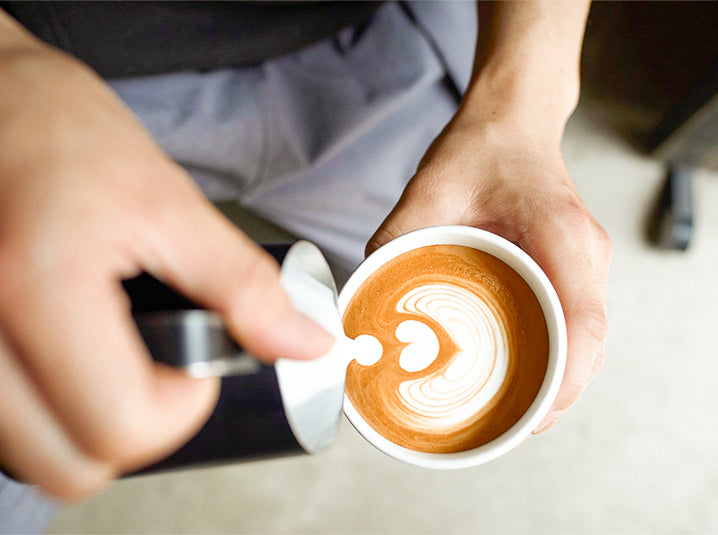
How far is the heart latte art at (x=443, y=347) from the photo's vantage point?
1.68ft

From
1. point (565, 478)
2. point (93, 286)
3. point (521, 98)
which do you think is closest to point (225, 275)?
point (93, 286)

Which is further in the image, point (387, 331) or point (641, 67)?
point (641, 67)

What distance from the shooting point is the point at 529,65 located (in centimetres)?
64

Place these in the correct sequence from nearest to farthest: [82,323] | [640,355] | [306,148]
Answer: [82,323] → [306,148] → [640,355]

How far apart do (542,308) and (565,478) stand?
32.2 inches

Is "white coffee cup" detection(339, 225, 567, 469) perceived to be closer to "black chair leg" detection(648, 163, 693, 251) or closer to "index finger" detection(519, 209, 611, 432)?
"index finger" detection(519, 209, 611, 432)

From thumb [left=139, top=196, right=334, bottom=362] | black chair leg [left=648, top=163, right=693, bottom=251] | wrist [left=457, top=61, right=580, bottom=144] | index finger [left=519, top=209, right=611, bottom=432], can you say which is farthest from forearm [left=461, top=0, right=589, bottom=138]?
black chair leg [left=648, top=163, right=693, bottom=251]

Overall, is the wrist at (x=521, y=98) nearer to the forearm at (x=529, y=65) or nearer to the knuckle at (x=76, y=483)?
the forearm at (x=529, y=65)

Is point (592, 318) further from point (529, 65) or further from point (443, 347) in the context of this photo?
point (529, 65)

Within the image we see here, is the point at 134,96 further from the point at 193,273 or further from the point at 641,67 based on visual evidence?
the point at 641,67

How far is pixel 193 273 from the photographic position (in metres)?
0.31

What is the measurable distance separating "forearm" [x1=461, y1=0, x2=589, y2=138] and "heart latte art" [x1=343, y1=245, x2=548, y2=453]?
0.69ft

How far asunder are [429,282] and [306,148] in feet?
1.07

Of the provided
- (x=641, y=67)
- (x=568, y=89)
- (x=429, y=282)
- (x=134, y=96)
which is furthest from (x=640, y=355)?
(x=134, y=96)
